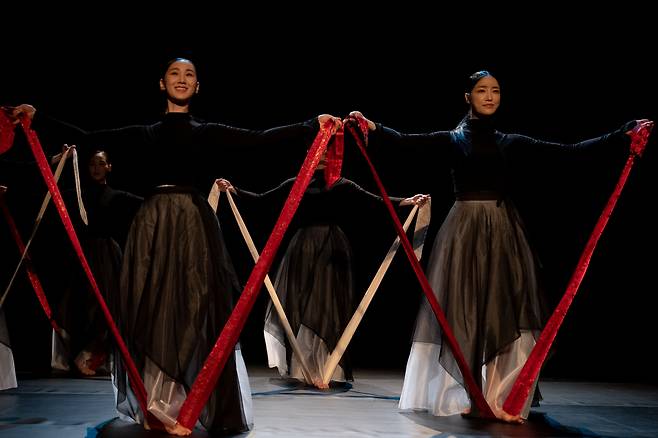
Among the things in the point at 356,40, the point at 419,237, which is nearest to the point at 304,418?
the point at 419,237

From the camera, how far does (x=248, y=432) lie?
8.02 ft

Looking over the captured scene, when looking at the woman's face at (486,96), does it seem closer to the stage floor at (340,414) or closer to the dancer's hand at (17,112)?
the stage floor at (340,414)

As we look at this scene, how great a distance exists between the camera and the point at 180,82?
8.42 ft

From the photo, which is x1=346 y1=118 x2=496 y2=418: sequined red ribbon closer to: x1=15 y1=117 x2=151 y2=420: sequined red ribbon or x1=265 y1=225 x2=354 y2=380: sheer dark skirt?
x1=15 y1=117 x2=151 y2=420: sequined red ribbon

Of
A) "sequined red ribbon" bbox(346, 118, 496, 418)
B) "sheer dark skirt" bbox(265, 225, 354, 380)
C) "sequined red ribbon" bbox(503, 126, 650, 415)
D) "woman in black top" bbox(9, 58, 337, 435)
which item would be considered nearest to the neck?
"woman in black top" bbox(9, 58, 337, 435)

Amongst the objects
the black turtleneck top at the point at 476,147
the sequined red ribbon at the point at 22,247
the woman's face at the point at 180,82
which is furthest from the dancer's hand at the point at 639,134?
the sequined red ribbon at the point at 22,247

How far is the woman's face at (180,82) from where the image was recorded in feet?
8.41

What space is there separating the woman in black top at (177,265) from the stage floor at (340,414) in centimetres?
14

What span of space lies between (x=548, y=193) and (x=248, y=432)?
369cm

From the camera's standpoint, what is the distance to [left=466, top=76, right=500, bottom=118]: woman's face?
9.70 ft

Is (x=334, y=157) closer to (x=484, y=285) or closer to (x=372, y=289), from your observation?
(x=484, y=285)

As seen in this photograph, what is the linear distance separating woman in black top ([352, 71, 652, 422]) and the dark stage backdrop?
188 centimetres

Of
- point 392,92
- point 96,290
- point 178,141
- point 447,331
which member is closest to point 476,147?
point 447,331

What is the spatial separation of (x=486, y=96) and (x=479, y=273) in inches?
28.8
